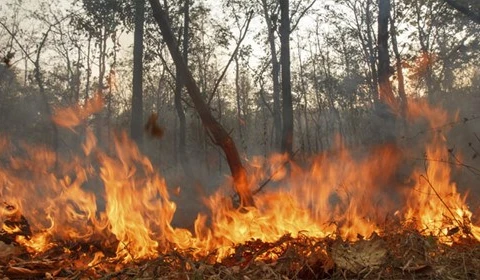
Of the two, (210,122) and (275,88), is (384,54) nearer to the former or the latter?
(210,122)

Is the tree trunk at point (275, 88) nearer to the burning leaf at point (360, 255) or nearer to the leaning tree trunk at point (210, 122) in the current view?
the leaning tree trunk at point (210, 122)

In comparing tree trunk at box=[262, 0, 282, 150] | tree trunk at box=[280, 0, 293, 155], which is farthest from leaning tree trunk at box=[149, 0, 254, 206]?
tree trunk at box=[262, 0, 282, 150]

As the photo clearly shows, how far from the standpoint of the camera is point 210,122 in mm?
5707

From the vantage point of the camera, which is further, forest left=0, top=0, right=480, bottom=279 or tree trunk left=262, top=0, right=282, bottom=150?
tree trunk left=262, top=0, right=282, bottom=150

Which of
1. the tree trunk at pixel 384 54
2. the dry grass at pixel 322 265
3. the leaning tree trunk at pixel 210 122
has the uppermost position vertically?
the tree trunk at pixel 384 54

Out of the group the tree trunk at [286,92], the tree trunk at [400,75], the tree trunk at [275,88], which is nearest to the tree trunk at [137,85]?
the tree trunk at [286,92]

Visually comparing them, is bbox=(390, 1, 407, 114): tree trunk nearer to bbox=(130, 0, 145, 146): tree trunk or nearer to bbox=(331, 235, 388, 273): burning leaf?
bbox=(130, 0, 145, 146): tree trunk

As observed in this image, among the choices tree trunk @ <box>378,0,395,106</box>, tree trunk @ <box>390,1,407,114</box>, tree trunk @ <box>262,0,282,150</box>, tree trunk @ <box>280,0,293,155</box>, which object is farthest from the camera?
tree trunk @ <box>262,0,282,150</box>

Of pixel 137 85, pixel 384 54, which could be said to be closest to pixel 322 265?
pixel 384 54

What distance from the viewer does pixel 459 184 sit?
10023 millimetres

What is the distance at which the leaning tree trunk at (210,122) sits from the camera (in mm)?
5707

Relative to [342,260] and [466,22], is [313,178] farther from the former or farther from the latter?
[466,22]

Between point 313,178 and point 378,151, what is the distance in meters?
3.92

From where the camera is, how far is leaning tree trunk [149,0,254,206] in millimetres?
5707
